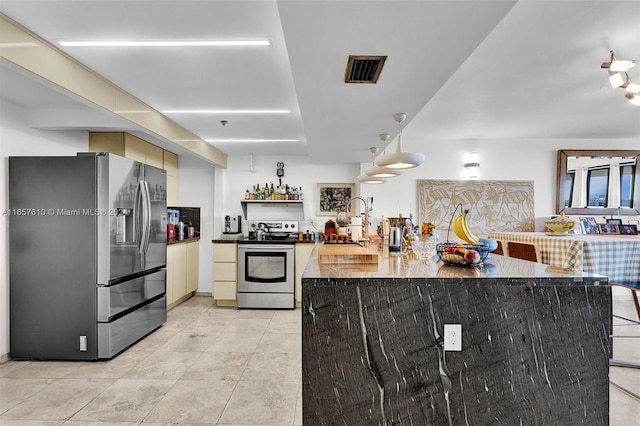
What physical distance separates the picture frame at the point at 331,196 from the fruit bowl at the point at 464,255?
389 centimetres

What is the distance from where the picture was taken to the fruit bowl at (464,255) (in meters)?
1.76

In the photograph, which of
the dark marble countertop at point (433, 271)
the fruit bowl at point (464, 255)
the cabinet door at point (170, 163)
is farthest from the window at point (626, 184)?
the cabinet door at point (170, 163)

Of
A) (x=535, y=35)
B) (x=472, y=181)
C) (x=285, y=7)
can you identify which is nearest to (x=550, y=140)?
(x=472, y=181)

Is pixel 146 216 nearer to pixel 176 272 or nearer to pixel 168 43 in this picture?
pixel 176 272

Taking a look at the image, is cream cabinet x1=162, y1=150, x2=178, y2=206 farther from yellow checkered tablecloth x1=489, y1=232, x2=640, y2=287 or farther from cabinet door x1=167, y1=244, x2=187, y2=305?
yellow checkered tablecloth x1=489, y1=232, x2=640, y2=287

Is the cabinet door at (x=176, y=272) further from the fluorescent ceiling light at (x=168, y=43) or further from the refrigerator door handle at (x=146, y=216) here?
the fluorescent ceiling light at (x=168, y=43)

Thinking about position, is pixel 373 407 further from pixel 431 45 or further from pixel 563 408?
pixel 431 45

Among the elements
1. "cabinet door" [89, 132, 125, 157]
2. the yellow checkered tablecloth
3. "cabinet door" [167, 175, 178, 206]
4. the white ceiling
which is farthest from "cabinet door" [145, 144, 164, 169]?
the yellow checkered tablecloth

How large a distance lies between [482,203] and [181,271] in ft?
14.7

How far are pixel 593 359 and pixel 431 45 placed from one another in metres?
1.57

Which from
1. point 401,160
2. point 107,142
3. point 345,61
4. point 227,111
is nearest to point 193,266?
point 107,142

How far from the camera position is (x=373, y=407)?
1.51m

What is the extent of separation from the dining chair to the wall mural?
1.64 meters

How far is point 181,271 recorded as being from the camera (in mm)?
5191
